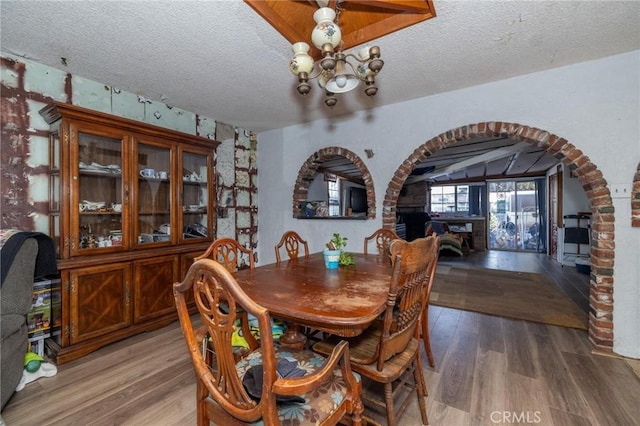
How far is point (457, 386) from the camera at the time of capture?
191cm

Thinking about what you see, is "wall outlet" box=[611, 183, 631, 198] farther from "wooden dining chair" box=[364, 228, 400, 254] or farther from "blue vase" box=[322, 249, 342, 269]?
"blue vase" box=[322, 249, 342, 269]

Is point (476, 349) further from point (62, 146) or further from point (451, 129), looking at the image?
point (62, 146)

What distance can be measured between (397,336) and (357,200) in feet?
20.9

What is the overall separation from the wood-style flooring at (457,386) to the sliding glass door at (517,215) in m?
6.18

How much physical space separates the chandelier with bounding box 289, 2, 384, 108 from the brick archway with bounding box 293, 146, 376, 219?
182 centimetres

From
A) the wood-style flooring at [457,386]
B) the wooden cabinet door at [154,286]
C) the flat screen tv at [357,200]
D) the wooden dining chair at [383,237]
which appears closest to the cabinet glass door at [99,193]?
the wooden cabinet door at [154,286]

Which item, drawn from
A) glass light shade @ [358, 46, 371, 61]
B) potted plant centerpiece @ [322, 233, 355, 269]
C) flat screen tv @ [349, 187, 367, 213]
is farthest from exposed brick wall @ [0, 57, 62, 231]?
flat screen tv @ [349, 187, 367, 213]

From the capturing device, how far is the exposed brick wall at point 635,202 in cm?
225

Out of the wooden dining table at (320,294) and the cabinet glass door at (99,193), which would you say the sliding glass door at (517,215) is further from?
the cabinet glass door at (99,193)

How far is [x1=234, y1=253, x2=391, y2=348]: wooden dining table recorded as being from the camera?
1.18 meters

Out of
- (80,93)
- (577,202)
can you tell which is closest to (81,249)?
(80,93)

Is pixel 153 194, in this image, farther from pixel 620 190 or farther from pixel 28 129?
pixel 620 190

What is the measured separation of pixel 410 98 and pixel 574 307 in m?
3.15

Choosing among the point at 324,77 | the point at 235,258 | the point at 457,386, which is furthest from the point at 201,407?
the point at 324,77
